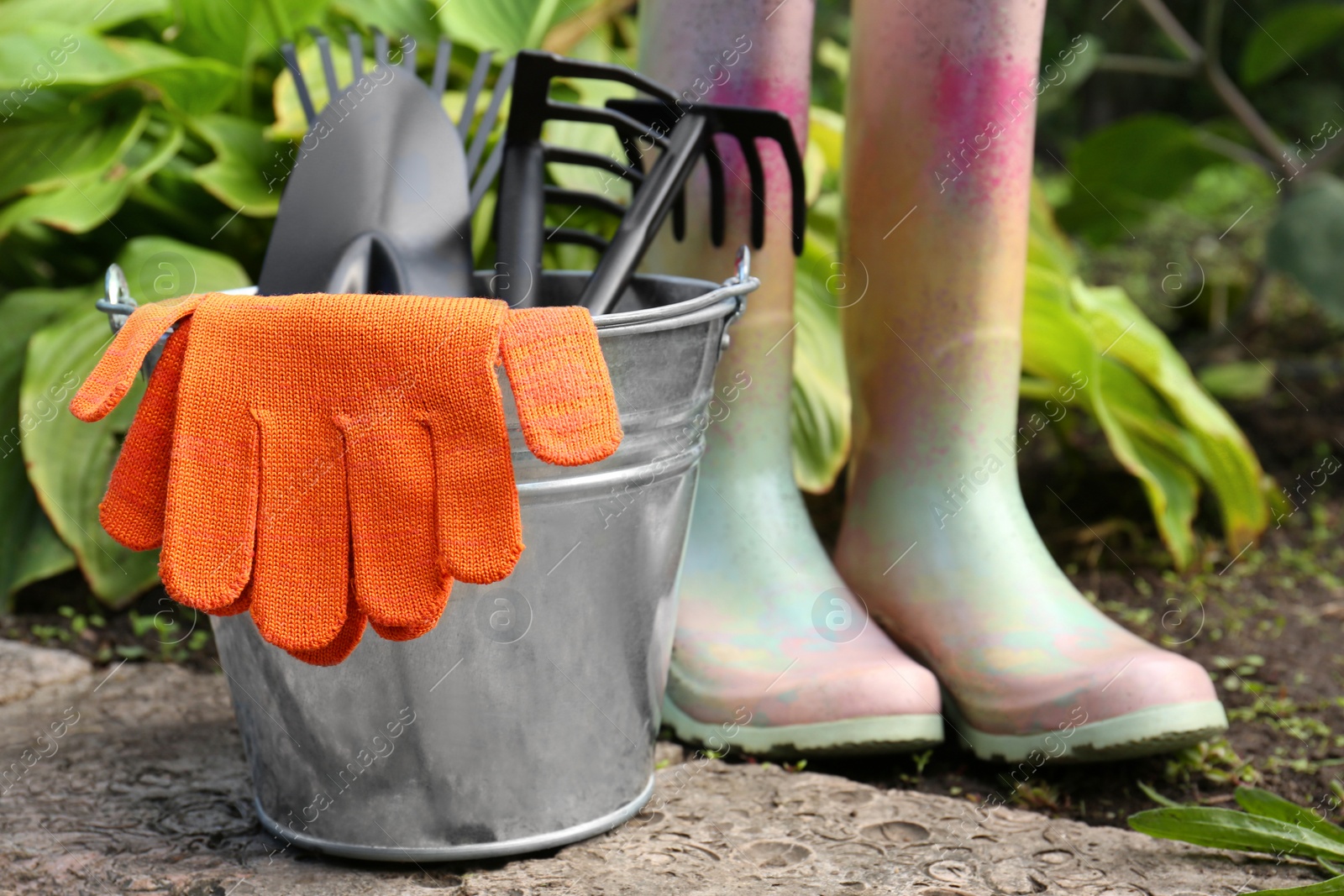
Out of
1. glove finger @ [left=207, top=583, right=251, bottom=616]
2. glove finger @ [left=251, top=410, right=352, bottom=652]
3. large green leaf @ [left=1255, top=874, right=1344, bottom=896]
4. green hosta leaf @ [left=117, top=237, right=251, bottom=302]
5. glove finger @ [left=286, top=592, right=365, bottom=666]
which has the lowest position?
large green leaf @ [left=1255, top=874, right=1344, bottom=896]

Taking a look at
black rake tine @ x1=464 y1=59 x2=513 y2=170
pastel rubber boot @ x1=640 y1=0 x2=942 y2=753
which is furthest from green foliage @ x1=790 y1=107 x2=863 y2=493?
black rake tine @ x1=464 y1=59 x2=513 y2=170

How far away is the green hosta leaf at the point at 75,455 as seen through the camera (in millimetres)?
1417

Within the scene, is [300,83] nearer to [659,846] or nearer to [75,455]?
[75,455]

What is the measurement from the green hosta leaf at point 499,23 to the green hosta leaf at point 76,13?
1.31 ft

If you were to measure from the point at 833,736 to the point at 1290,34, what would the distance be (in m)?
2.00

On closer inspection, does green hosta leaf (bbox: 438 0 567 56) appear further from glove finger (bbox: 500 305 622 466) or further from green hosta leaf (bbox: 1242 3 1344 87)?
green hosta leaf (bbox: 1242 3 1344 87)

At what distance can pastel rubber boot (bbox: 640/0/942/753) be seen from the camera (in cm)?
107

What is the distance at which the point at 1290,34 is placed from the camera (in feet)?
7.69

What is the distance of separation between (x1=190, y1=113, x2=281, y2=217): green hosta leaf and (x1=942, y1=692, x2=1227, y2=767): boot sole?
1.12 metres

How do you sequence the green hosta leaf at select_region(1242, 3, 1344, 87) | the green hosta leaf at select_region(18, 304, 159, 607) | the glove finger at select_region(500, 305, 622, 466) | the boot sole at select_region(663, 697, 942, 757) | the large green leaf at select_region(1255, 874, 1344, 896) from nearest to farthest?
the glove finger at select_region(500, 305, 622, 466) → the large green leaf at select_region(1255, 874, 1344, 896) → the boot sole at select_region(663, 697, 942, 757) → the green hosta leaf at select_region(18, 304, 159, 607) → the green hosta leaf at select_region(1242, 3, 1344, 87)

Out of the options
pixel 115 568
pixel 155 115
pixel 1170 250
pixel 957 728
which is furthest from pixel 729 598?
pixel 1170 250

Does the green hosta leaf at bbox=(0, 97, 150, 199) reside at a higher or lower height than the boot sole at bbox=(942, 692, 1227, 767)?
higher

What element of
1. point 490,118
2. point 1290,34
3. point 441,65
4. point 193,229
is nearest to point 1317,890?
point 490,118

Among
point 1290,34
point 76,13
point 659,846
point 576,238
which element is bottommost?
point 659,846
